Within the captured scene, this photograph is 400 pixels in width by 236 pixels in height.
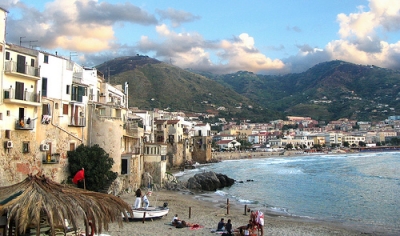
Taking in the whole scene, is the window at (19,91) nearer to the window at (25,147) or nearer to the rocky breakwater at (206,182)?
the window at (25,147)

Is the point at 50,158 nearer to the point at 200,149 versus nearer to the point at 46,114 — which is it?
the point at 46,114

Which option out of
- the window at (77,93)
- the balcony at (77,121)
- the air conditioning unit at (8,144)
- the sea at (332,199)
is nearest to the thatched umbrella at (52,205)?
the air conditioning unit at (8,144)

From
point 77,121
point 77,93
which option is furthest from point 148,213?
point 77,93

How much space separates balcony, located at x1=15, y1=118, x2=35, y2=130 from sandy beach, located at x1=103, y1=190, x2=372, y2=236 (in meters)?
9.47

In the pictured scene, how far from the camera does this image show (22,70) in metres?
29.0

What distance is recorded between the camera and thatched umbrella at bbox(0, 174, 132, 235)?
13.3 meters

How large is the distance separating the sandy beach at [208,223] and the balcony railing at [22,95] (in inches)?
423

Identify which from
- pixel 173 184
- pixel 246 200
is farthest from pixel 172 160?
pixel 246 200

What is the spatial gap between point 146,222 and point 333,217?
16.2 metres

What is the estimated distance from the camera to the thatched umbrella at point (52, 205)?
13.3m

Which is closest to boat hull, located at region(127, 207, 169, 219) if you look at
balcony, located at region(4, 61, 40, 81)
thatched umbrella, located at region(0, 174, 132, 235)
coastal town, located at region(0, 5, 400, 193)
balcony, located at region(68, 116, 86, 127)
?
thatched umbrella, located at region(0, 174, 132, 235)

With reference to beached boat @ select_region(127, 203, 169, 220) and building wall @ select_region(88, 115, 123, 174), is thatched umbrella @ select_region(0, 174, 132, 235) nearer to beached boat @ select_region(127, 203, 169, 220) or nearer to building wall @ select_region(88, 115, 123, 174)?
beached boat @ select_region(127, 203, 169, 220)

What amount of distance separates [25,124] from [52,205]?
17234 millimetres

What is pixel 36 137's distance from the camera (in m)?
30.2
